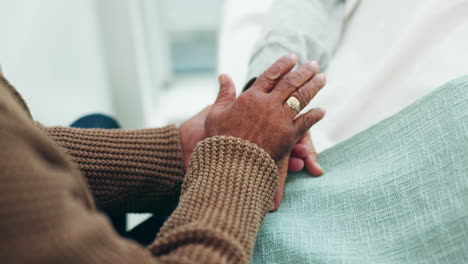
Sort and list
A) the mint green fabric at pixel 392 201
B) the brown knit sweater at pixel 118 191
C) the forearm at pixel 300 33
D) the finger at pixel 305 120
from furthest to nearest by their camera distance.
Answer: the forearm at pixel 300 33, the finger at pixel 305 120, the mint green fabric at pixel 392 201, the brown knit sweater at pixel 118 191

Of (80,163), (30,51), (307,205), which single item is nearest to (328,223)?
(307,205)

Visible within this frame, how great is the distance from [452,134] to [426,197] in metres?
0.08

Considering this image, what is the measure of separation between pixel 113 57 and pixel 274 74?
2.46ft

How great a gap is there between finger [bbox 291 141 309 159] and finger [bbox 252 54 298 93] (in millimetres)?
92

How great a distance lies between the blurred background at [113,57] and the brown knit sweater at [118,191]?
28 centimetres

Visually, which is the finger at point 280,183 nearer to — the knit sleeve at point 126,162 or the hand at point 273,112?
the hand at point 273,112

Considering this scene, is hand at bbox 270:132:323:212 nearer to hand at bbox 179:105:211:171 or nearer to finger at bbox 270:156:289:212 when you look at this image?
finger at bbox 270:156:289:212

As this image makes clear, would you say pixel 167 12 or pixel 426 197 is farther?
pixel 167 12

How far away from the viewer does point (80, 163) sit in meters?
0.53

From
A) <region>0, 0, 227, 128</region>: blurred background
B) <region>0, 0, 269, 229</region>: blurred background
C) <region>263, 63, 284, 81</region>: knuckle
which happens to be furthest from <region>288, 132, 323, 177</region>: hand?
<region>0, 0, 227, 128</region>: blurred background

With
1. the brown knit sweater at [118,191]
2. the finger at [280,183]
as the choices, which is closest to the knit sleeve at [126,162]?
the brown knit sweater at [118,191]

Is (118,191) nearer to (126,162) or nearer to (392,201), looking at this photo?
(126,162)

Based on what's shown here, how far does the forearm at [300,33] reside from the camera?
2.22ft

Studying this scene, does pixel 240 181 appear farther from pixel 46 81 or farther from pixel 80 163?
pixel 46 81
